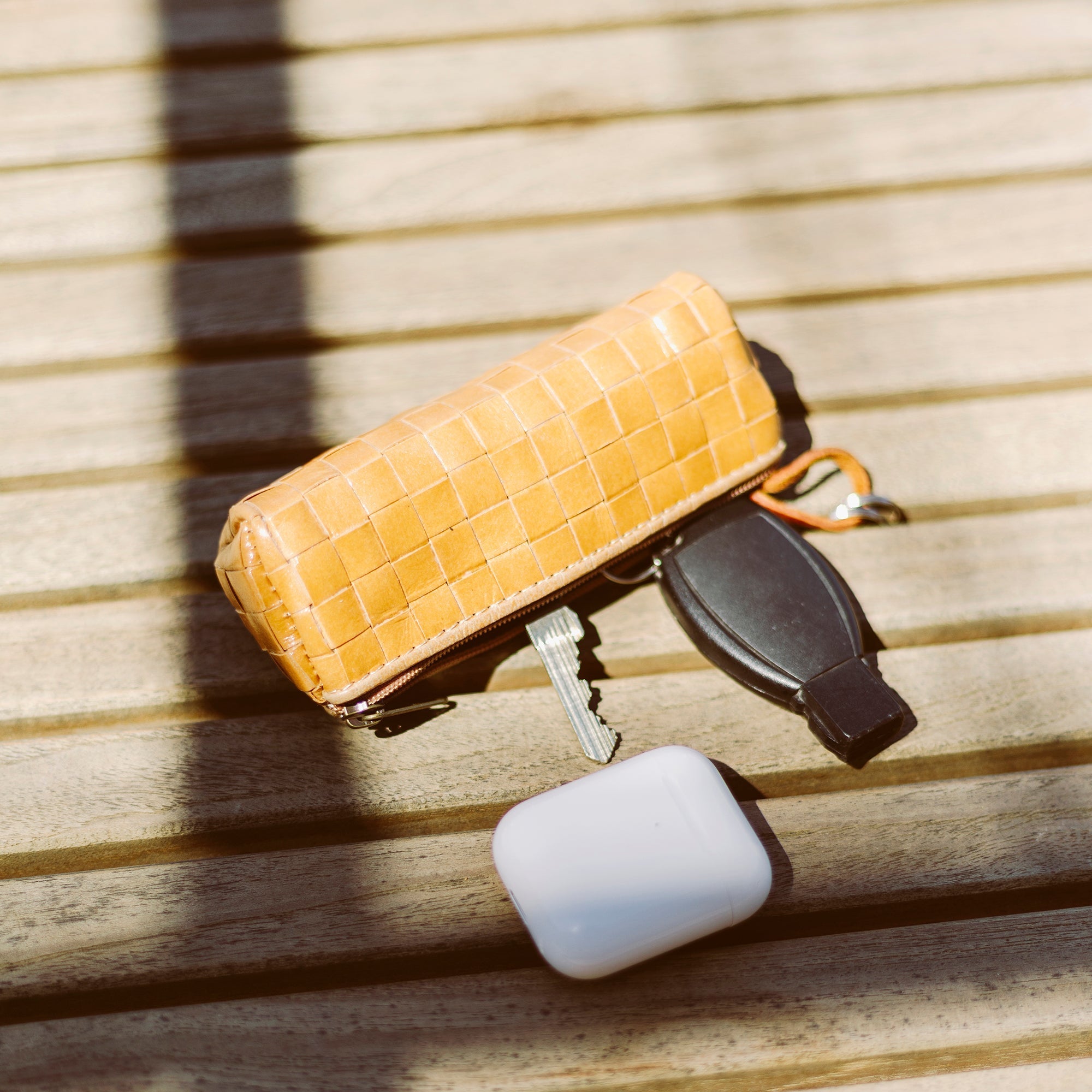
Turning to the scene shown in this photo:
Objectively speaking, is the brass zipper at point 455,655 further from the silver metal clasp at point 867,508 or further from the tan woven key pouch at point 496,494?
the silver metal clasp at point 867,508

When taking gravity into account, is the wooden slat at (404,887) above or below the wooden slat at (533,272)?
below

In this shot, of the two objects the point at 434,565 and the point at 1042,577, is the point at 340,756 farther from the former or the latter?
the point at 1042,577


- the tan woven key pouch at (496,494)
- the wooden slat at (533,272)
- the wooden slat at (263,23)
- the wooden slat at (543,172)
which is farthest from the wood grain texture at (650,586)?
the wooden slat at (263,23)

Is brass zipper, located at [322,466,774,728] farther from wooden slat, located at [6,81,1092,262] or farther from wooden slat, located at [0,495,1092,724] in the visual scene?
wooden slat, located at [6,81,1092,262]

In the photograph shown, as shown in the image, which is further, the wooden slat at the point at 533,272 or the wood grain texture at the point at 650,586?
the wooden slat at the point at 533,272

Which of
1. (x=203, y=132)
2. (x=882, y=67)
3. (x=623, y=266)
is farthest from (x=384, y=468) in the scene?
(x=882, y=67)

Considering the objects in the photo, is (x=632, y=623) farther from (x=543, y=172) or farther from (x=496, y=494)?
(x=543, y=172)

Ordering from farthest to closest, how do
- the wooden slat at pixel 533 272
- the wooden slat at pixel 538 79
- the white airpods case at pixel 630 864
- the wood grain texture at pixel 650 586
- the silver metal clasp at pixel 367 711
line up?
the wooden slat at pixel 538 79 < the wooden slat at pixel 533 272 < the wood grain texture at pixel 650 586 < the silver metal clasp at pixel 367 711 < the white airpods case at pixel 630 864

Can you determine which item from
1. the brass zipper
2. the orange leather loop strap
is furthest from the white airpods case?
the orange leather loop strap
